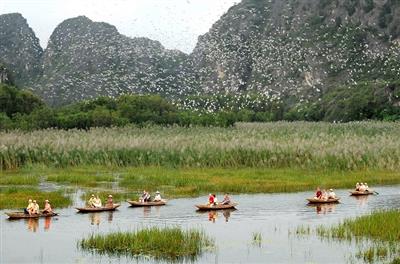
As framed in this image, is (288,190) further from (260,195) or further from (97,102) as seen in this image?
(97,102)

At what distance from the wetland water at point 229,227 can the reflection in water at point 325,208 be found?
49 millimetres

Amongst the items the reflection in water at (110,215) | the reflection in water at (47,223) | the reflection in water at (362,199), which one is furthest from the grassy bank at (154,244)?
the reflection in water at (362,199)

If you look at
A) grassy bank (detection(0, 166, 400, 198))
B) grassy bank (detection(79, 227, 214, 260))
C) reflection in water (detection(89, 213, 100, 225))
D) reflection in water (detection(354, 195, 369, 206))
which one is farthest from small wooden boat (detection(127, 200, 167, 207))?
reflection in water (detection(354, 195, 369, 206))

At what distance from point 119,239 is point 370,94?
96036mm

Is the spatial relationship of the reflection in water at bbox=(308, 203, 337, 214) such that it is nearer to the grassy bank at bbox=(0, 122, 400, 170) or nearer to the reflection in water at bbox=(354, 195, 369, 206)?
the reflection in water at bbox=(354, 195, 369, 206)

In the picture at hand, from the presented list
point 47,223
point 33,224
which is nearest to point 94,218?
point 47,223

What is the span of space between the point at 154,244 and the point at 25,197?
625 inches

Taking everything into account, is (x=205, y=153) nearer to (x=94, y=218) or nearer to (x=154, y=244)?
(x=94, y=218)

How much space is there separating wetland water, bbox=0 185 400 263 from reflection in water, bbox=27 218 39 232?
0.04 meters

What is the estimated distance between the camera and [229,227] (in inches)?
1240

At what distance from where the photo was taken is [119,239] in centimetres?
2669

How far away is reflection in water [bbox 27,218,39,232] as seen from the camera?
102ft

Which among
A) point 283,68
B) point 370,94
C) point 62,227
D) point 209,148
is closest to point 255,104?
point 370,94

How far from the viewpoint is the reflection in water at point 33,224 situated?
102ft
